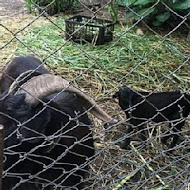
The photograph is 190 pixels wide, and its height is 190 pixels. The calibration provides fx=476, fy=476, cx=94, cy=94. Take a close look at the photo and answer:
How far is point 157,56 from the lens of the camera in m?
5.39

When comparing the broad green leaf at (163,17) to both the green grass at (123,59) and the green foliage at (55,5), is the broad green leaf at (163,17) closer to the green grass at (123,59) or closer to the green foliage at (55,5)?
the green grass at (123,59)

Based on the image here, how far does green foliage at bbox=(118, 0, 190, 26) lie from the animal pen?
21cm

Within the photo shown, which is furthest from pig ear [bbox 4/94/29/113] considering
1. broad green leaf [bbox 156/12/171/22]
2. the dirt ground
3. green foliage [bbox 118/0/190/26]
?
the dirt ground

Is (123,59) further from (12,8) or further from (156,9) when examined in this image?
(12,8)

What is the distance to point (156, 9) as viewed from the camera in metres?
6.53

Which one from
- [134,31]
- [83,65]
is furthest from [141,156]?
[134,31]

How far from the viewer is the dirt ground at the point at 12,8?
706 centimetres

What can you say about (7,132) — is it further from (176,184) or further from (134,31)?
(134,31)

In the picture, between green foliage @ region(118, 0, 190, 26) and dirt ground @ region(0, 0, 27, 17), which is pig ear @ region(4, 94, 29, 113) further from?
dirt ground @ region(0, 0, 27, 17)

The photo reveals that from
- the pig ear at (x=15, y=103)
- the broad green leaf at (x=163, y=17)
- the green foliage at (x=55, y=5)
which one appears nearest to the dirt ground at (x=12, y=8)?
the green foliage at (x=55, y=5)

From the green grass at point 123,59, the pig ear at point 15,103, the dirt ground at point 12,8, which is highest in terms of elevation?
the pig ear at point 15,103

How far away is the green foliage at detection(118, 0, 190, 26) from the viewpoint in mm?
6055

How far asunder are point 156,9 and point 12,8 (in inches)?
91.0

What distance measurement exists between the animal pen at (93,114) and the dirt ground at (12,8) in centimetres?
27
